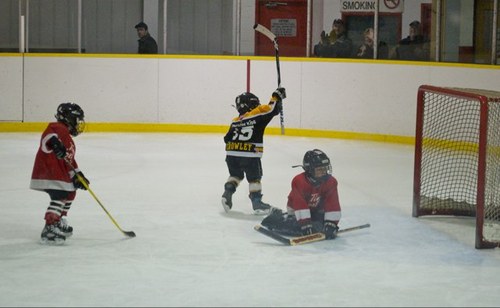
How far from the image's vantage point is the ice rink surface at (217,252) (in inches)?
223

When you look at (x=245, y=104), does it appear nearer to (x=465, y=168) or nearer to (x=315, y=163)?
(x=315, y=163)

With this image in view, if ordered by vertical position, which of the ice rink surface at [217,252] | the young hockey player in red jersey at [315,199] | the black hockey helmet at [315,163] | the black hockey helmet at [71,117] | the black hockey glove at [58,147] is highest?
the black hockey helmet at [71,117]

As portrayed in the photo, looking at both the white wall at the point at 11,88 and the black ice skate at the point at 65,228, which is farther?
the white wall at the point at 11,88

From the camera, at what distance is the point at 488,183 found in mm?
7457

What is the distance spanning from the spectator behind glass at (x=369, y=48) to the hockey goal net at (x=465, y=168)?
9.14 ft

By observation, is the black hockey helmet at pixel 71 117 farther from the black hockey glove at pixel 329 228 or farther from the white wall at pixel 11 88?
the white wall at pixel 11 88

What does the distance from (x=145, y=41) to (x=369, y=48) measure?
2848 millimetres

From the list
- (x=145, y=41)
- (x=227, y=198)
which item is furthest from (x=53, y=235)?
(x=145, y=41)

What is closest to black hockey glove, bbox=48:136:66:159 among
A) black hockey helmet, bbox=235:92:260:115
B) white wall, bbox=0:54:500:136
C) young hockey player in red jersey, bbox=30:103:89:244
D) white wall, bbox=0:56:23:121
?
young hockey player in red jersey, bbox=30:103:89:244

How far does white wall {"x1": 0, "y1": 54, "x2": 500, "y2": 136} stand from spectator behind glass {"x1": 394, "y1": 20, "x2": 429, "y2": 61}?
8.9 inches

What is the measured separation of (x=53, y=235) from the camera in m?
6.82

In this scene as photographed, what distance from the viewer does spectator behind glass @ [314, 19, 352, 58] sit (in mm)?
13258

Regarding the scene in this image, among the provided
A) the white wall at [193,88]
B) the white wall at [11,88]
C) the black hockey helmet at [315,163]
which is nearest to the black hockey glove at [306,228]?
the black hockey helmet at [315,163]

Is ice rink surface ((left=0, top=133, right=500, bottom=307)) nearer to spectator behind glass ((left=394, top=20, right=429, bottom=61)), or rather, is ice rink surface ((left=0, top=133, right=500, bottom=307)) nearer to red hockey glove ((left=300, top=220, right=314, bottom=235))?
red hockey glove ((left=300, top=220, right=314, bottom=235))
